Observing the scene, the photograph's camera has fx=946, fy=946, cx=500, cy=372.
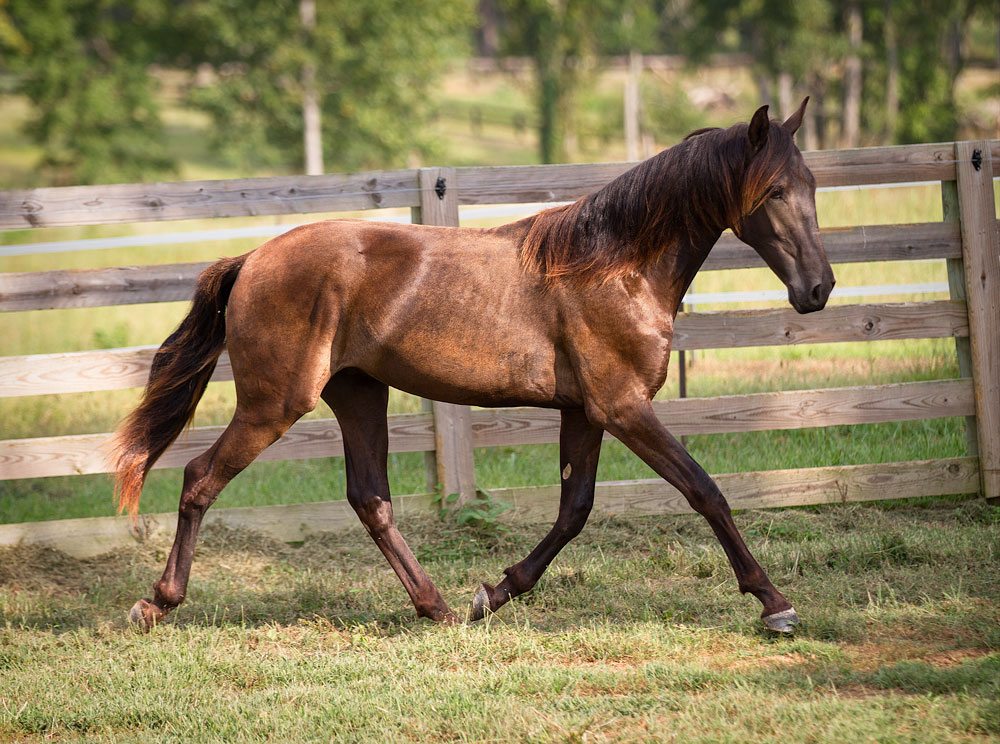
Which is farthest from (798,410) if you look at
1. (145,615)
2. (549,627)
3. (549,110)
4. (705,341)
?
(549,110)

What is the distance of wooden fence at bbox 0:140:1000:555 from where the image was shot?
5.59m

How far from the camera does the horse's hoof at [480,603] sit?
14.6ft

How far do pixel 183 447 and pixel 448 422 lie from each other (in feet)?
5.16

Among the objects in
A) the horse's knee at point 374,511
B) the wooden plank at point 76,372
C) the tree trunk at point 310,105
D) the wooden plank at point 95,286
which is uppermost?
the tree trunk at point 310,105

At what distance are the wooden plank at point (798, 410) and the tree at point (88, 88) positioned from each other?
26721 millimetres

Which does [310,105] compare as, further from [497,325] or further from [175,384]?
[497,325]

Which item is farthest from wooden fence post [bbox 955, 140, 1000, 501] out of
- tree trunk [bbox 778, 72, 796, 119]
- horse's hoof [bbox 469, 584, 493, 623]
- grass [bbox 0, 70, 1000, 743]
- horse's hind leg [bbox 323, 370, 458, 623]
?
tree trunk [bbox 778, 72, 796, 119]

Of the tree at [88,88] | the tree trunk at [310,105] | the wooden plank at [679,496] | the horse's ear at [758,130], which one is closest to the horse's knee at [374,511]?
the wooden plank at [679,496]

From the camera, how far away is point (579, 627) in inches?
169

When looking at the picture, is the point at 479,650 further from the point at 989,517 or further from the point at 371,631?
the point at 989,517

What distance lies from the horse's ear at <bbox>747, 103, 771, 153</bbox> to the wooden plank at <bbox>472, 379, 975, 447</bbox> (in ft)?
7.10

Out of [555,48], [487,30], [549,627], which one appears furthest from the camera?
[487,30]

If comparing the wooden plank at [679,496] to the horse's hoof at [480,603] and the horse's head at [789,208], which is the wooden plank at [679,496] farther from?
the horse's head at [789,208]

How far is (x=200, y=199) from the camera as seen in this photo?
555 cm
